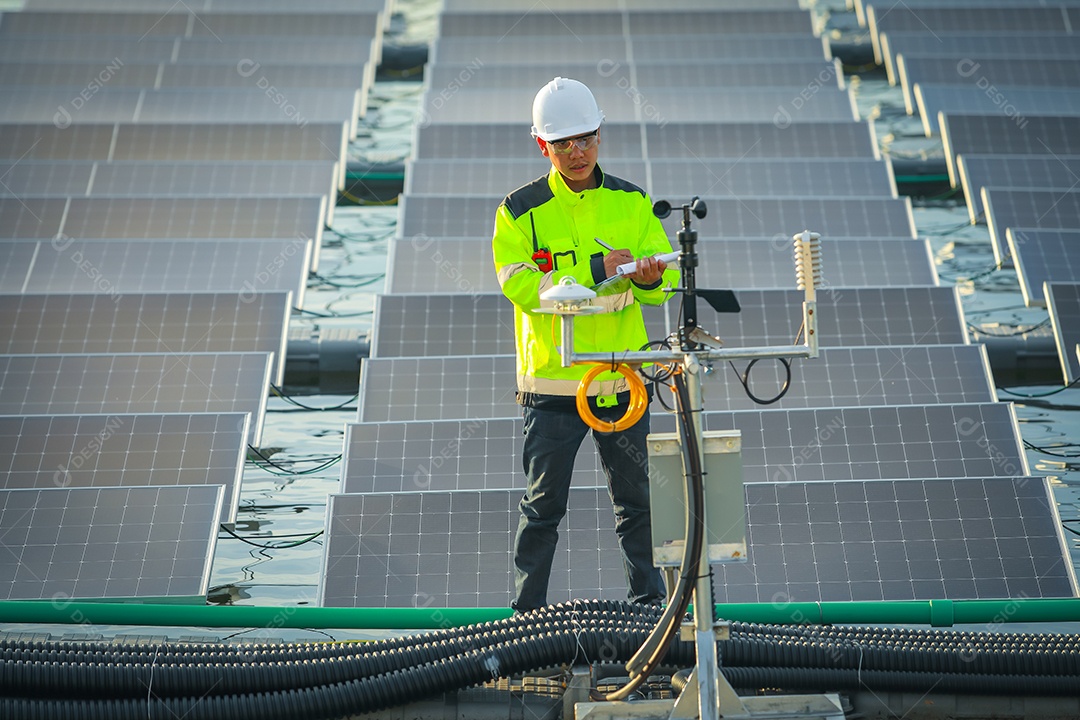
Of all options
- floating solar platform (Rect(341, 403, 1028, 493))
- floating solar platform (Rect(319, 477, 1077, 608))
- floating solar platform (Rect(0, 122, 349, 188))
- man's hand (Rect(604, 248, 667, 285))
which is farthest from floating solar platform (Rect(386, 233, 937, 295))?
man's hand (Rect(604, 248, 667, 285))

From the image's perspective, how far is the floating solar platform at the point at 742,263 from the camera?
8.25 metres

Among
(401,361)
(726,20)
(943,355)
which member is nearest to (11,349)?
(401,361)

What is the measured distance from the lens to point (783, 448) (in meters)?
6.08

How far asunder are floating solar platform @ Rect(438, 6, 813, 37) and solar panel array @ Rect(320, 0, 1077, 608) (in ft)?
10.6

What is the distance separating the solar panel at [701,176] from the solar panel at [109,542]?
4768mm

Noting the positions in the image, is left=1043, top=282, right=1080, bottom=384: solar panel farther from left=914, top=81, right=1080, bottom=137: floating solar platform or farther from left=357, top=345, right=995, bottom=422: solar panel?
left=914, top=81, right=1080, bottom=137: floating solar platform

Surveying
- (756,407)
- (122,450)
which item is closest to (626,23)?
(756,407)

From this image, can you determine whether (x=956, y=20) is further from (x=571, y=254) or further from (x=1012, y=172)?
(x=571, y=254)

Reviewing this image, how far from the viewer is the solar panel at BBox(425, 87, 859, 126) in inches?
466

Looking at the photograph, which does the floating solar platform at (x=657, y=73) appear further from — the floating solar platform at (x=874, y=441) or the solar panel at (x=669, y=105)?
the floating solar platform at (x=874, y=441)

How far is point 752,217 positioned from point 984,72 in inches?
195

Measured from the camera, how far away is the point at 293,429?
7523mm

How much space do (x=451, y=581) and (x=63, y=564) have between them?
169cm

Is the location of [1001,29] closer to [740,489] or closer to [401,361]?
[401,361]
